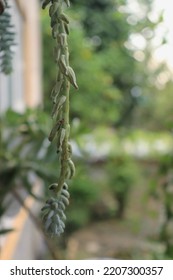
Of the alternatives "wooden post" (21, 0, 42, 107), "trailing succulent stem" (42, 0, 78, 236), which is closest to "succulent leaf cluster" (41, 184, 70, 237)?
"trailing succulent stem" (42, 0, 78, 236)

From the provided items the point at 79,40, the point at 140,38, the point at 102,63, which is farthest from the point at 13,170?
the point at 102,63

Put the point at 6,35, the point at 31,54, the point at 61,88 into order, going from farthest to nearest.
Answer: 1. the point at 31,54
2. the point at 6,35
3. the point at 61,88

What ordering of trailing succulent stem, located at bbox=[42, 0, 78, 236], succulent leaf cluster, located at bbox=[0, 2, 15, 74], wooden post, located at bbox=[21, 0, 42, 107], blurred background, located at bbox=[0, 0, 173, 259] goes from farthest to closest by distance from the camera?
wooden post, located at bbox=[21, 0, 42, 107], blurred background, located at bbox=[0, 0, 173, 259], succulent leaf cluster, located at bbox=[0, 2, 15, 74], trailing succulent stem, located at bbox=[42, 0, 78, 236]

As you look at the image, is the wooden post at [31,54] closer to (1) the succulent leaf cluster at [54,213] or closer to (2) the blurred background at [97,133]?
(2) the blurred background at [97,133]

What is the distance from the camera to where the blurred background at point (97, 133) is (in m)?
1.16

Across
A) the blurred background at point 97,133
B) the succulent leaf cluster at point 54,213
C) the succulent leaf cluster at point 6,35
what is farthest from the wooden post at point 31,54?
the succulent leaf cluster at point 54,213

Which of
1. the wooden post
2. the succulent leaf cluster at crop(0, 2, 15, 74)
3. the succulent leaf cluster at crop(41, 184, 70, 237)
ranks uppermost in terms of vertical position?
the succulent leaf cluster at crop(0, 2, 15, 74)

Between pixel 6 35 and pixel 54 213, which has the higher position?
pixel 6 35

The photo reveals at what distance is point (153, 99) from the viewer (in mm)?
5336

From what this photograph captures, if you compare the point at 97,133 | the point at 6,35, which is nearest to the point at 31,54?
the point at 97,133

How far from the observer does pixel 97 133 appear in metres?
5.16

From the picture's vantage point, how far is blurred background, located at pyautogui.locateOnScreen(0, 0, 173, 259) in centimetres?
116

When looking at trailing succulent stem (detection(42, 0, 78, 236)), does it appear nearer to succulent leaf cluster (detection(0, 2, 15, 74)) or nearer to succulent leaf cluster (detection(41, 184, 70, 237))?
succulent leaf cluster (detection(41, 184, 70, 237))

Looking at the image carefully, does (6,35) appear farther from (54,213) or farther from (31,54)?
(31,54)
